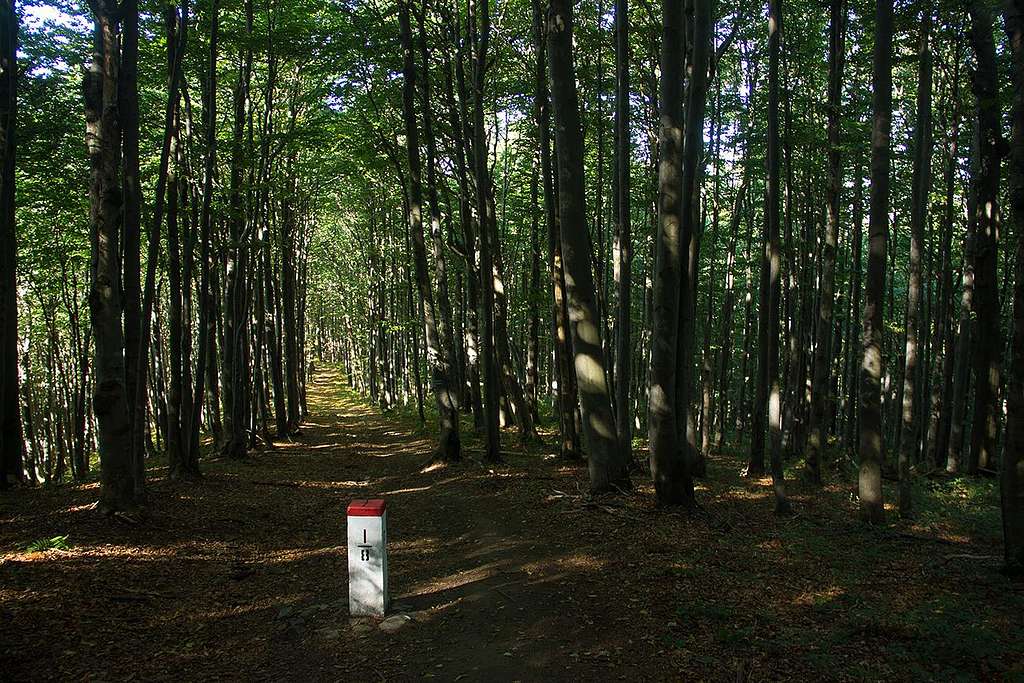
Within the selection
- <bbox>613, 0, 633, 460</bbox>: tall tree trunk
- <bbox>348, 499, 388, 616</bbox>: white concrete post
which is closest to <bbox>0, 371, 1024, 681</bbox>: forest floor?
<bbox>348, 499, 388, 616</bbox>: white concrete post

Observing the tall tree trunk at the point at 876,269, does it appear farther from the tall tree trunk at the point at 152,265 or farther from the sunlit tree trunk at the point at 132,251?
the tall tree trunk at the point at 152,265

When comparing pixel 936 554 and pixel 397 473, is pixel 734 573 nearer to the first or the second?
pixel 936 554

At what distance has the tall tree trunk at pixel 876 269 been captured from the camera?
900 centimetres

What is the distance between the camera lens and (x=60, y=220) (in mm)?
16359

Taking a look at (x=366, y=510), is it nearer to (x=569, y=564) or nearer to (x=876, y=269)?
(x=569, y=564)

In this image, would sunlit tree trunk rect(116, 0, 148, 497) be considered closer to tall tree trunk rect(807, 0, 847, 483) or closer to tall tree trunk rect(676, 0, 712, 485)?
tall tree trunk rect(676, 0, 712, 485)

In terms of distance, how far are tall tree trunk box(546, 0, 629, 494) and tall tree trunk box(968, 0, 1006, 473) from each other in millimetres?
7227

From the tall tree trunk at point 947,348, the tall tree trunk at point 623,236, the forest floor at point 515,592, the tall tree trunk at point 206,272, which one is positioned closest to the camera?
the forest floor at point 515,592

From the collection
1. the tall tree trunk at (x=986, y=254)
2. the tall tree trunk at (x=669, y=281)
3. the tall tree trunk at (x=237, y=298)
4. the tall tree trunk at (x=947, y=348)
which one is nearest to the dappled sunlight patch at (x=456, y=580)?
the tall tree trunk at (x=669, y=281)

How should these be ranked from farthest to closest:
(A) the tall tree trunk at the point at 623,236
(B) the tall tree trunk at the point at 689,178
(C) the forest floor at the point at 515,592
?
(A) the tall tree trunk at the point at 623,236
(B) the tall tree trunk at the point at 689,178
(C) the forest floor at the point at 515,592

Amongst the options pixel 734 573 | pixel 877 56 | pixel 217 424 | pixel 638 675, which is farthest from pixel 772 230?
pixel 217 424

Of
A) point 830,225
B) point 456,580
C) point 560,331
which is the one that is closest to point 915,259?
point 830,225

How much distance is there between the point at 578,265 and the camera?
371 inches

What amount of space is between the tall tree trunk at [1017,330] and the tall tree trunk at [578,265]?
179 inches
